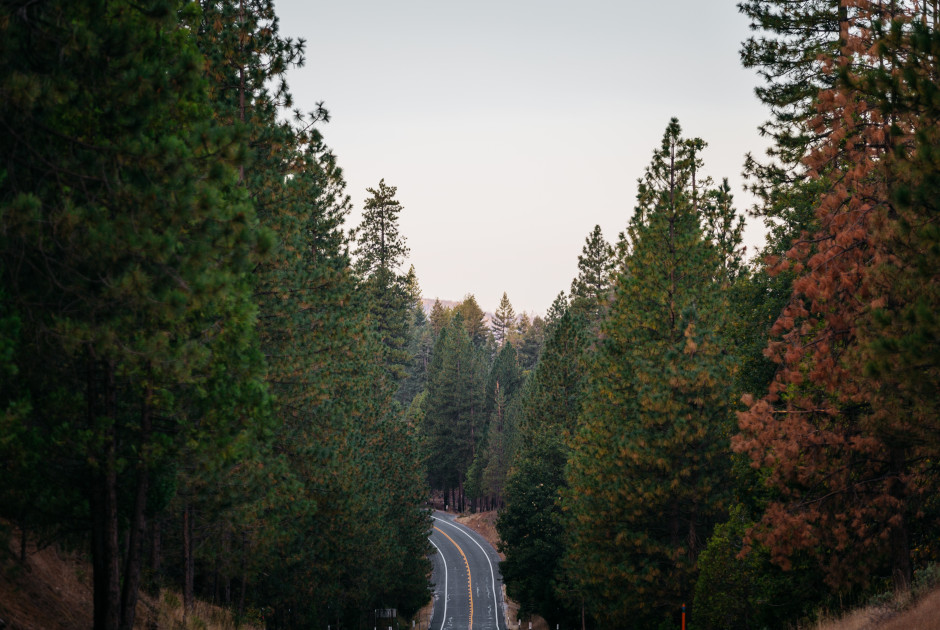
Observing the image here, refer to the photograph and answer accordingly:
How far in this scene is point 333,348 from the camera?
62.0 ft

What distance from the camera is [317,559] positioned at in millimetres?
22891

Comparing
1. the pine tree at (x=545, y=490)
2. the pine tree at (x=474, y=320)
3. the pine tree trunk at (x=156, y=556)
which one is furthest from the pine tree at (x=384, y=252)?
the pine tree at (x=474, y=320)

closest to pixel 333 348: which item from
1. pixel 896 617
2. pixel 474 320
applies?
pixel 896 617

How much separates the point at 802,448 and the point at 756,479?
5.75m

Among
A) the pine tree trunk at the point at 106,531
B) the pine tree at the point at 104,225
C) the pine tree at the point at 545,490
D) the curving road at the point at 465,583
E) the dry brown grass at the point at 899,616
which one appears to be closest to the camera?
the pine tree at the point at 104,225

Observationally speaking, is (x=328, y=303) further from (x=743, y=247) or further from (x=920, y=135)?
(x=743, y=247)

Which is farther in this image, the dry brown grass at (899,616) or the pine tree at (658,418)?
the pine tree at (658,418)

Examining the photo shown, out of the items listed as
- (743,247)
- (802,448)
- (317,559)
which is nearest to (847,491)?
(802,448)

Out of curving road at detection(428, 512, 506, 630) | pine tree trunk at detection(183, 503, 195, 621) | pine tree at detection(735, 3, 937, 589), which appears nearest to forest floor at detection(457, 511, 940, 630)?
pine tree at detection(735, 3, 937, 589)

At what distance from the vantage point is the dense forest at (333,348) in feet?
24.6

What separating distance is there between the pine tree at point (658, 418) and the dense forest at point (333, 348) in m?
0.11

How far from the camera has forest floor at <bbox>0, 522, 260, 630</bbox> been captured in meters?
9.09

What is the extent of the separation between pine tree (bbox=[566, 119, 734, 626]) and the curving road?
1911 centimetres

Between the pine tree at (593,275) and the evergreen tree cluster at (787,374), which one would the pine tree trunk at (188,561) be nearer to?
the evergreen tree cluster at (787,374)
